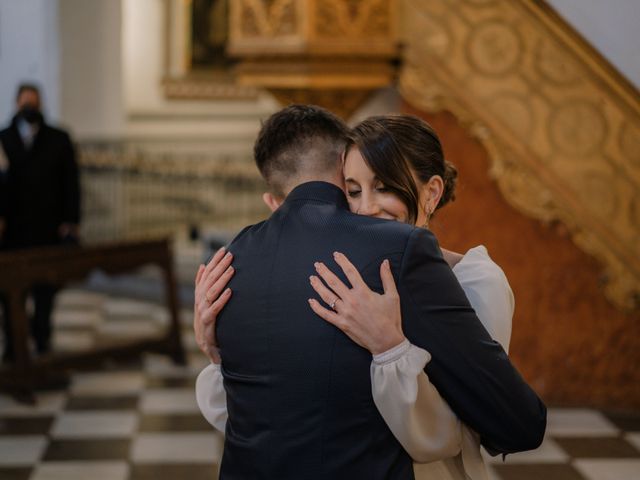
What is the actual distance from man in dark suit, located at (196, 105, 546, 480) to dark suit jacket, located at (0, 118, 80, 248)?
15.6 feet

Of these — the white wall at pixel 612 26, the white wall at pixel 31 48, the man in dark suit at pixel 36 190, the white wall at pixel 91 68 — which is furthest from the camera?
the white wall at pixel 91 68

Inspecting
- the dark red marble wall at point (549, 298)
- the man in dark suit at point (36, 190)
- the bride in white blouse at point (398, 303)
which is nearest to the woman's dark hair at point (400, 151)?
the bride in white blouse at point (398, 303)

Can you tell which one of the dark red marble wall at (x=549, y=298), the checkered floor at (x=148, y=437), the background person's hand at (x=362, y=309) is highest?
the background person's hand at (x=362, y=309)

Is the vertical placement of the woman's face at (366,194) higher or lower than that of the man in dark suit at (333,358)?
higher

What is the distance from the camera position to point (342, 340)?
1.68 metres

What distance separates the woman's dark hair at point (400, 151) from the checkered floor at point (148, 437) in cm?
264

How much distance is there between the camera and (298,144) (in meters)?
1.86

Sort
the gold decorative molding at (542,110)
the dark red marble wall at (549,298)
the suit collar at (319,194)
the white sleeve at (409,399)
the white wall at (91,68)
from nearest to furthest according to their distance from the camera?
the white sleeve at (409,399) → the suit collar at (319,194) → the gold decorative molding at (542,110) → the dark red marble wall at (549,298) → the white wall at (91,68)

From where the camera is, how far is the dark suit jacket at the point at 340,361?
1.66 metres

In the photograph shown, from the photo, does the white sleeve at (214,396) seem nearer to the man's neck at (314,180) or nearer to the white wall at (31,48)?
the man's neck at (314,180)

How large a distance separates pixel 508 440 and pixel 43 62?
877cm

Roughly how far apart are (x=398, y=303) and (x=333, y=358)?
130 mm

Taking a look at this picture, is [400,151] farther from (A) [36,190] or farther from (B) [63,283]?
(A) [36,190]

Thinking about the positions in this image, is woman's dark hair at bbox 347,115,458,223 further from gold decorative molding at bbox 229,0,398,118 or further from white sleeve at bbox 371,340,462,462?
gold decorative molding at bbox 229,0,398,118
